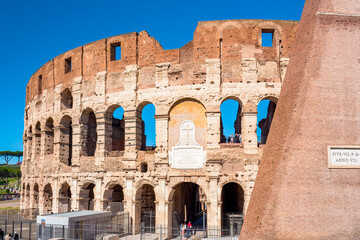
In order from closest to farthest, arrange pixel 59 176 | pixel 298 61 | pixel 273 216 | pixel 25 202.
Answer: pixel 273 216, pixel 298 61, pixel 59 176, pixel 25 202

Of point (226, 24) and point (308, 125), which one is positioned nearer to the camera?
point (308, 125)

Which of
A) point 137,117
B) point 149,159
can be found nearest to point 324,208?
point 149,159

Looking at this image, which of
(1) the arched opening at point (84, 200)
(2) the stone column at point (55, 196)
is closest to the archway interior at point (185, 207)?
(1) the arched opening at point (84, 200)

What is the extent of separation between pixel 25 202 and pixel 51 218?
13004mm

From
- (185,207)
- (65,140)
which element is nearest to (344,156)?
(185,207)

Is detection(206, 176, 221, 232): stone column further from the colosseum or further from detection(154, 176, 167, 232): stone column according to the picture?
detection(154, 176, 167, 232): stone column

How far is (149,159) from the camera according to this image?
18.3m

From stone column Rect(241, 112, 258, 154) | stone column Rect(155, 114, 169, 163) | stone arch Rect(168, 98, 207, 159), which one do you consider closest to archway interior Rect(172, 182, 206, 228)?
stone column Rect(155, 114, 169, 163)

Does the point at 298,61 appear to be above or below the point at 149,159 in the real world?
above

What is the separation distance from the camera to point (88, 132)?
74.4 feet

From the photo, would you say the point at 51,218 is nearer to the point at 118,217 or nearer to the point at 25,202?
the point at 118,217

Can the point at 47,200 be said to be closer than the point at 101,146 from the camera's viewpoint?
No

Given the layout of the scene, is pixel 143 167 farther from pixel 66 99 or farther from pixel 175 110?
pixel 66 99

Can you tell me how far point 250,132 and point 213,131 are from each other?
1807 millimetres
